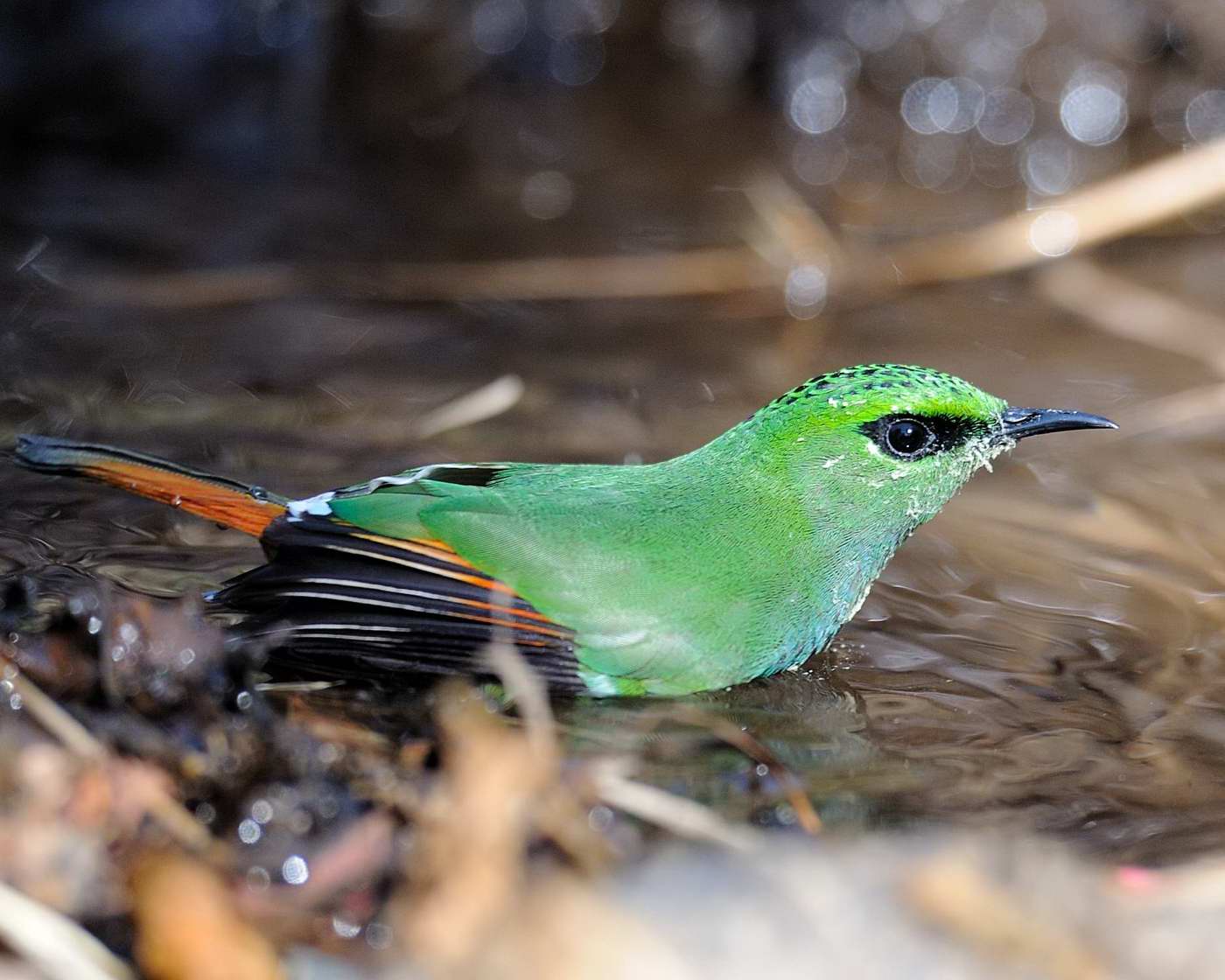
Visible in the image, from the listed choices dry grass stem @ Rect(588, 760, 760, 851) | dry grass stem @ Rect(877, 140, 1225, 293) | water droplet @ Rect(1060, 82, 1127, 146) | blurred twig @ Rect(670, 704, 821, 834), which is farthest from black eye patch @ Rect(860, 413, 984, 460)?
water droplet @ Rect(1060, 82, 1127, 146)

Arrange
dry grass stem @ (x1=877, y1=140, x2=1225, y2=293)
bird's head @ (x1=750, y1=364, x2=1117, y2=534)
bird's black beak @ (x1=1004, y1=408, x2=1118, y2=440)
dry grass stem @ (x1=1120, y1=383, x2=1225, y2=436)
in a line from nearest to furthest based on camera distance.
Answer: bird's head @ (x1=750, y1=364, x2=1117, y2=534) < bird's black beak @ (x1=1004, y1=408, x2=1118, y2=440) < dry grass stem @ (x1=1120, y1=383, x2=1225, y2=436) < dry grass stem @ (x1=877, y1=140, x2=1225, y2=293)

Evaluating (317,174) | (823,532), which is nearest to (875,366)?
(823,532)

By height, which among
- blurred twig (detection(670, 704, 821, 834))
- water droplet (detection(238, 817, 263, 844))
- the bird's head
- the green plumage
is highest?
the bird's head

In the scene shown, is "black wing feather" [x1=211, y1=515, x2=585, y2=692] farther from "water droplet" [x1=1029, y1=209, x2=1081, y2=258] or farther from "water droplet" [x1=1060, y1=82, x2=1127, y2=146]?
"water droplet" [x1=1060, y1=82, x2=1127, y2=146]

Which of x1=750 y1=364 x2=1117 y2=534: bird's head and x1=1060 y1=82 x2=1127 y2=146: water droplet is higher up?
x1=1060 y1=82 x2=1127 y2=146: water droplet

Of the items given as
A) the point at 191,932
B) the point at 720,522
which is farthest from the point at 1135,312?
the point at 191,932

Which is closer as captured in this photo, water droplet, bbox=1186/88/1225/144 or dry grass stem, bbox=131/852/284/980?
dry grass stem, bbox=131/852/284/980

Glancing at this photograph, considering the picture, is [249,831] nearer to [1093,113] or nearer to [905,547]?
[905,547]

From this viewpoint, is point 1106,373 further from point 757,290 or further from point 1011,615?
point 1011,615

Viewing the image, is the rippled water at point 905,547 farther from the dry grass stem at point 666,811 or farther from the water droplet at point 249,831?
the water droplet at point 249,831
